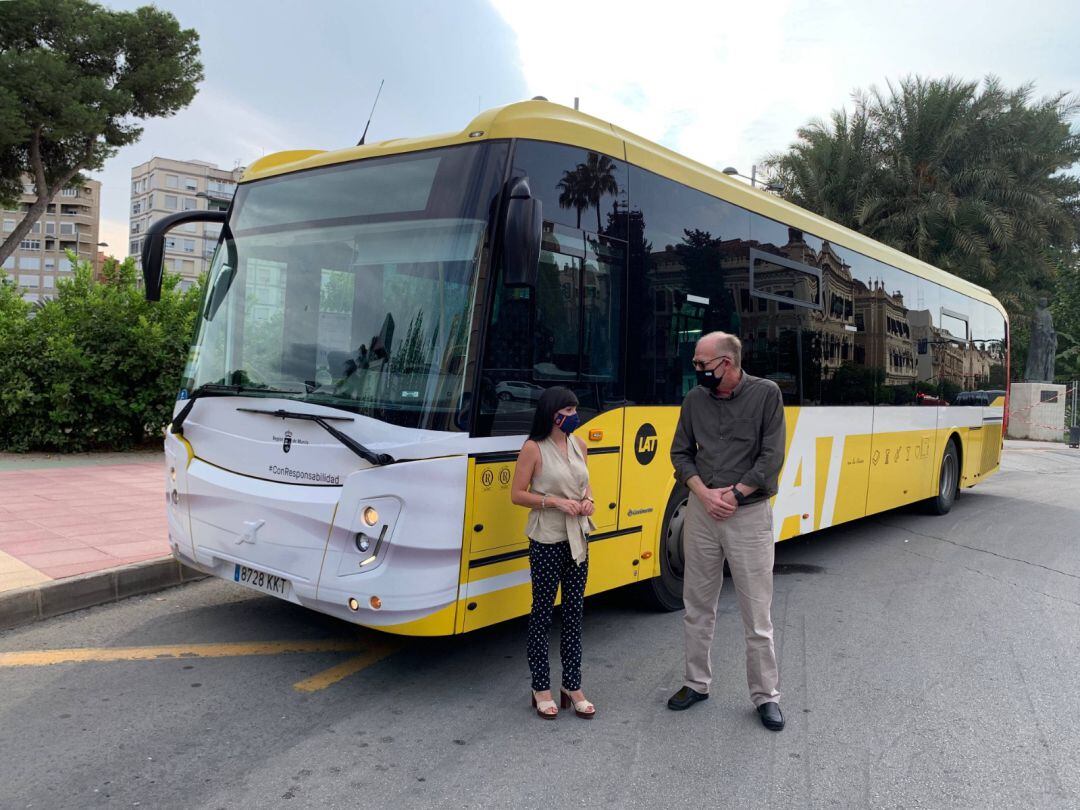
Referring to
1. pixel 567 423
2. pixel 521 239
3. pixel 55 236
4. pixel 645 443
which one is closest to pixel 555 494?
pixel 567 423

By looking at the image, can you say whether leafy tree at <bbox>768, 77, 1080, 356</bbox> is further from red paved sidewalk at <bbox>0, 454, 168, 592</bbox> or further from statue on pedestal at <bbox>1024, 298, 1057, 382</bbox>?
red paved sidewalk at <bbox>0, 454, 168, 592</bbox>

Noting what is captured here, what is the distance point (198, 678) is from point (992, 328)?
12930mm

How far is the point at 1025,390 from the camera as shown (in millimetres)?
31281

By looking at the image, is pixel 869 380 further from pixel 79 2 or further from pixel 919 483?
pixel 79 2

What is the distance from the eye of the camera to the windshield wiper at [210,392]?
4.80 metres

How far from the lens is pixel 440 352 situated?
4.30 m

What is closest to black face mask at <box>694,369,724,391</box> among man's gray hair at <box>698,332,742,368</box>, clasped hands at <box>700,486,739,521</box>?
man's gray hair at <box>698,332,742,368</box>

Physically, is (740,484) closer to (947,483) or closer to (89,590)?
(89,590)

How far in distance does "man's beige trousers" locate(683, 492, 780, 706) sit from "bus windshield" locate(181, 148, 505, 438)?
1.52 metres

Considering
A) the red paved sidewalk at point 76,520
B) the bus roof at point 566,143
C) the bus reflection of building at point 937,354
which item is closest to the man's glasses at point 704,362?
the bus roof at point 566,143

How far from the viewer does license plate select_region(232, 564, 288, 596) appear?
14.9 feet

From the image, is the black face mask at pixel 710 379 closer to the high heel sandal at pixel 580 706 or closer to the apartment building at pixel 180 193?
the high heel sandal at pixel 580 706

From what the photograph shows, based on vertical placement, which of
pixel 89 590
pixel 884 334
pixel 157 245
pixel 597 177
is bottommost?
pixel 89 590

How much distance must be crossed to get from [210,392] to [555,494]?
91.2 inches
